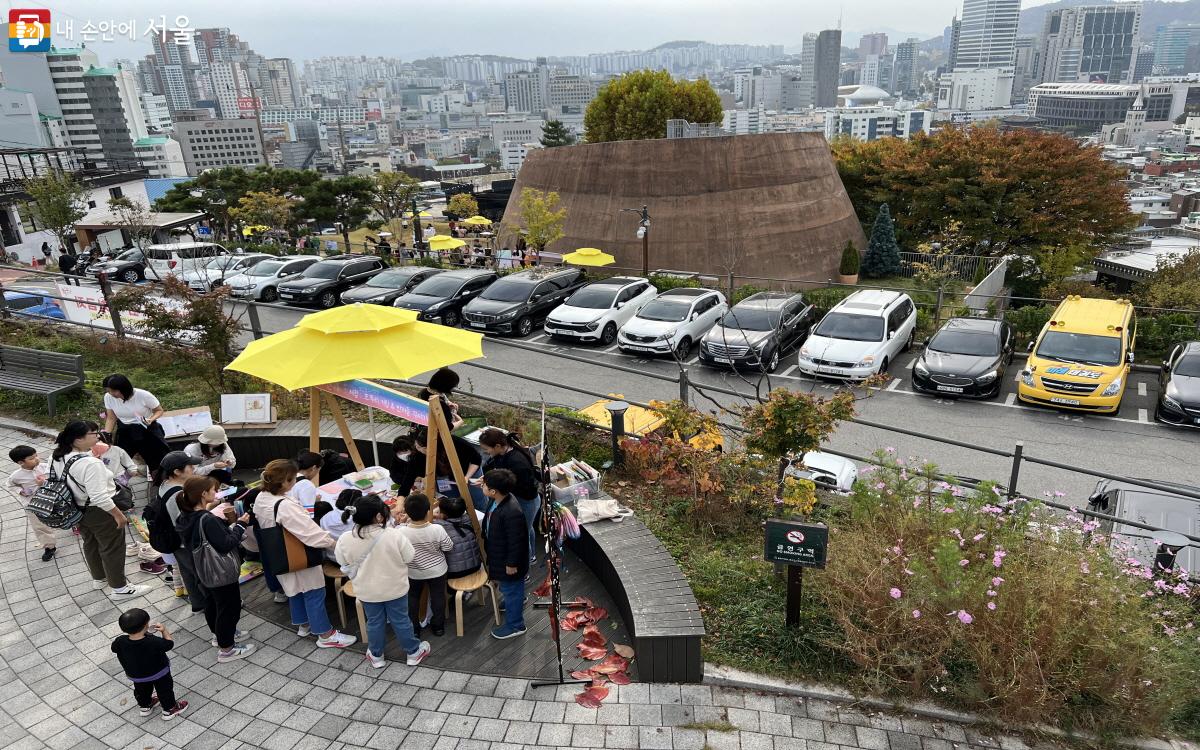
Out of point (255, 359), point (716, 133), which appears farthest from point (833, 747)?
point (716, 133)

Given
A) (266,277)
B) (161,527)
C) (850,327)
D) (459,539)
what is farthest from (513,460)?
(266,277)

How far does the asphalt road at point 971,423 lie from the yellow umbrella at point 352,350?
2551mm

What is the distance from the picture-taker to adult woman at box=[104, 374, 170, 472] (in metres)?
7.48

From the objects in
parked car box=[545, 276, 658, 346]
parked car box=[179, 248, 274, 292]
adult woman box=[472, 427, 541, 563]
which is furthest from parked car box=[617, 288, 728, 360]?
parked car box=[179, 248, 274, 292]

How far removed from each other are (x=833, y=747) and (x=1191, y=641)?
2643mm

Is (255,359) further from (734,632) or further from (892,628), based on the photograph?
(892,628)

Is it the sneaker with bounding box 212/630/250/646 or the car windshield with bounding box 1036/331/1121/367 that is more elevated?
the sneaker with bounding box 212/630/250/646

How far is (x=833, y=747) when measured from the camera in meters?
4.62

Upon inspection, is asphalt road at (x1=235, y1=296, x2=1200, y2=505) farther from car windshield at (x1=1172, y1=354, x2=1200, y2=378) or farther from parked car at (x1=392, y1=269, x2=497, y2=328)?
parked car at (x1=392, y1=269, x2=497, y2=328)

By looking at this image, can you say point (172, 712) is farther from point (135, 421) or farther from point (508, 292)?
point (508, 292)

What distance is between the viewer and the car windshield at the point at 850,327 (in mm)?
15375

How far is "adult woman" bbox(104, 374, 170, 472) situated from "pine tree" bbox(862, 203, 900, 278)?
26147 mm

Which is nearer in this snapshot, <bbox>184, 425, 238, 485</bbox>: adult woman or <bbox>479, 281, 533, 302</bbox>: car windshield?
<bbox>184, 425, 238, 485</bbox>: adult woman

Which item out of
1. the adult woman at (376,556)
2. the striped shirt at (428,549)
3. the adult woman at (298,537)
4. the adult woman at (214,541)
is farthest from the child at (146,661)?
the striped shirt at (428,549)
